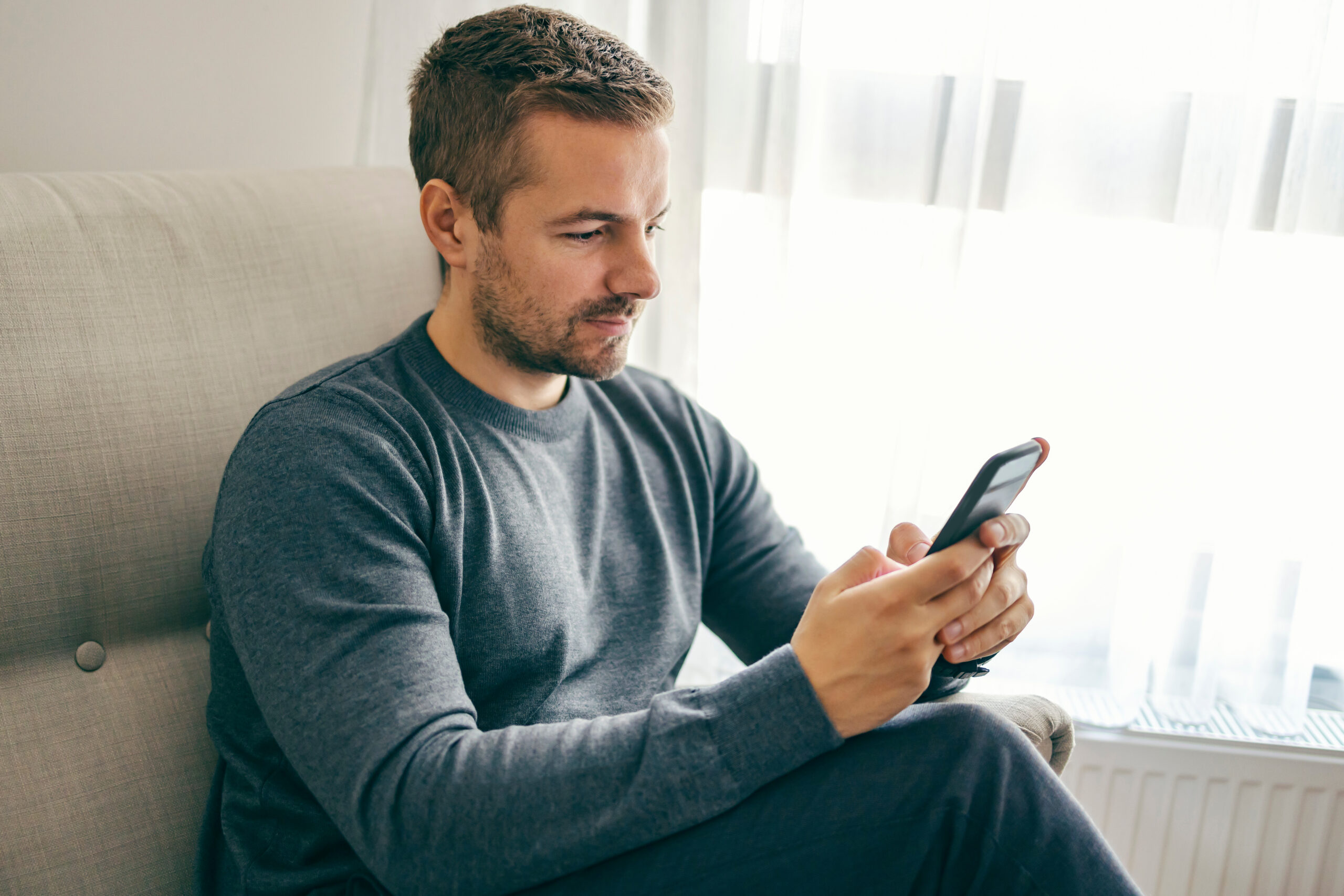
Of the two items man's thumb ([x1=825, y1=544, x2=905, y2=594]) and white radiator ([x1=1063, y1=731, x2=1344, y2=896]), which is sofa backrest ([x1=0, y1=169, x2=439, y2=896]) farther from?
white radiator ([x1=1063, y1=731, x2=1344, y2=896])

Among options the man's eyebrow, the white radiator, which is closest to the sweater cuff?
the man's eyebrow

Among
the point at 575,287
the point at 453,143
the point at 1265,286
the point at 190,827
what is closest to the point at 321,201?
the point at 453,143

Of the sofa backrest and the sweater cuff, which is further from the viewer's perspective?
the sofa backrest

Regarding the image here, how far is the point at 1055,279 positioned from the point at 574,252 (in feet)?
2.45

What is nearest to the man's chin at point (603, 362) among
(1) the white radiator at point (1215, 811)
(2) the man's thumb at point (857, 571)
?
(2) the man's thumb at point (857, 571)

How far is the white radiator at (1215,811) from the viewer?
128 centimetres

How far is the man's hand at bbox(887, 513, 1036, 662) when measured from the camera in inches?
29.6

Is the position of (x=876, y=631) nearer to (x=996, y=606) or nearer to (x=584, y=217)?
(x=996, y=606)

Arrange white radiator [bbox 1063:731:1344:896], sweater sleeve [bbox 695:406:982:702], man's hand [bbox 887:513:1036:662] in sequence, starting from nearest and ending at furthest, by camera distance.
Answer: man's hand [bbox 887:513:1036:662], sweater sleeve [bbox 695:406:982:702], white radiator [bbox 1063:731:1344:896]

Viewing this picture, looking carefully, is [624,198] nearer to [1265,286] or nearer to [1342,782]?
[1265,286]

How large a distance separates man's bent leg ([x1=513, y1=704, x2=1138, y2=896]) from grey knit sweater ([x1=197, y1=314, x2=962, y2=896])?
23 mm

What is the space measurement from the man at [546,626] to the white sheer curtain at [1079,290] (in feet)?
1.18

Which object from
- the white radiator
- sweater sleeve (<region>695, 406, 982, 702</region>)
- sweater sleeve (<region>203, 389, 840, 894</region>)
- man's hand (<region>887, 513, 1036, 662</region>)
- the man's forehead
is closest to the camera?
sweater sleeve (<region>203, 389, 840, 894</region>)

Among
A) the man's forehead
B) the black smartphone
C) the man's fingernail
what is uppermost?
the man's forehead
